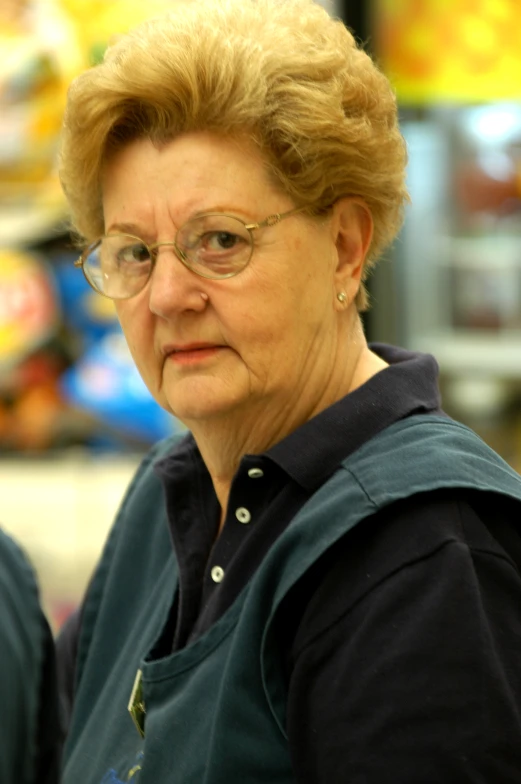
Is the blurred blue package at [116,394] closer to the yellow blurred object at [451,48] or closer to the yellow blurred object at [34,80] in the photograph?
the yellow blurred object at [34,80]

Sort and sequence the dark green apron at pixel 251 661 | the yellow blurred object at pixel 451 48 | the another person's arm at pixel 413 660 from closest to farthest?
1. the another person's arm at pixel 413 660
2. the dark green apron at pixel 251 661
3. the yellow blurred object at pixel 451 48

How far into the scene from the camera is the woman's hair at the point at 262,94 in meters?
1.21

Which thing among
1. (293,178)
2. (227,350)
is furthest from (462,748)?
(293,178)

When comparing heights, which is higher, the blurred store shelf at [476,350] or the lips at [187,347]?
the lips at [187,347]

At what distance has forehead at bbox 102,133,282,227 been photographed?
121cm

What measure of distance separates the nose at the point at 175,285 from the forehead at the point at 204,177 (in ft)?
0.15

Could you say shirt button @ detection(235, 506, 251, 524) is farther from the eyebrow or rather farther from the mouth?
the eyebrow

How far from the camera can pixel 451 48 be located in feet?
9.60

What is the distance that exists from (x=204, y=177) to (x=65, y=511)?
213 centimetres

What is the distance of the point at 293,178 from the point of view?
1.23m

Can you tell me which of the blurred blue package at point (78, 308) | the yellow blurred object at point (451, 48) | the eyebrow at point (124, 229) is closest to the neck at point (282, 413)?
the eyebrow at point (124, 229)

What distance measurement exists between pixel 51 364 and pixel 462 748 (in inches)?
94.7

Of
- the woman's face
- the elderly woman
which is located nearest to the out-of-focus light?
the elderly woman

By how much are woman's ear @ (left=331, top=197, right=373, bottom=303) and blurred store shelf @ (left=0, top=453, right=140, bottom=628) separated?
1929 mm
